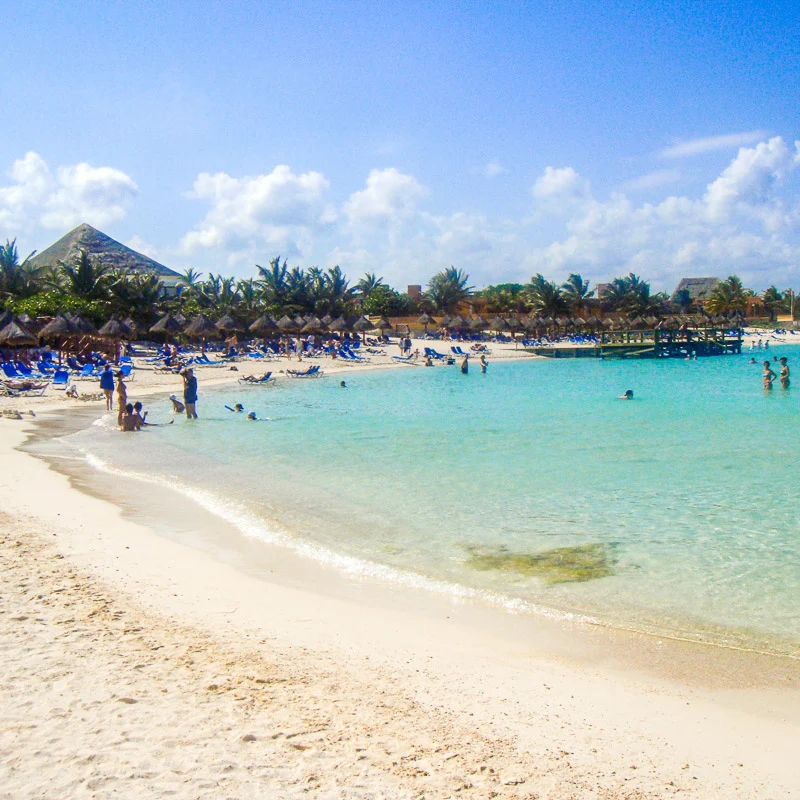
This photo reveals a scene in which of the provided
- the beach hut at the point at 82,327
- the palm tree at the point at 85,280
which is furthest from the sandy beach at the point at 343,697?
the palm tree at the point at 85,280

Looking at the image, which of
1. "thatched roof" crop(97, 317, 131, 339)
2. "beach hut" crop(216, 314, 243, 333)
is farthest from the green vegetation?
"beach hut" crop(216, 314, 243, 333)

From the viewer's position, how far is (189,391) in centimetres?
1848

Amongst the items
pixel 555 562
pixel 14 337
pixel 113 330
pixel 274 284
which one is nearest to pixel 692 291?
pixel 274 284

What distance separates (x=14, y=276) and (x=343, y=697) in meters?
41.9

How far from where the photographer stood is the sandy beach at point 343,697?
305 centimetres

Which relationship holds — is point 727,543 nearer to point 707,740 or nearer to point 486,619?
point 486,619

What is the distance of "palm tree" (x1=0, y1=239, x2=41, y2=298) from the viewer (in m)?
39.5

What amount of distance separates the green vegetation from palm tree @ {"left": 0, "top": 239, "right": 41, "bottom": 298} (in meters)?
37.5

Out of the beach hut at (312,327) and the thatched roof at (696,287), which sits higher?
the thatched roof at (696,287)

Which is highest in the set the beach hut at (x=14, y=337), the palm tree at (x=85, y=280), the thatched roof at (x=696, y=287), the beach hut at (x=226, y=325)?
the thatched roof at (x=696, y=287)

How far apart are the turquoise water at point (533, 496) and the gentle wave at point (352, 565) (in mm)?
32

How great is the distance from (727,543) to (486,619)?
3546mm

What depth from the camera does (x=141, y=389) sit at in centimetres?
2623

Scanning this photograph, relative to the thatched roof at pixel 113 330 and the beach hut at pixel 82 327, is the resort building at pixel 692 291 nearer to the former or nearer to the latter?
the thatched roof at pixel 113 330
